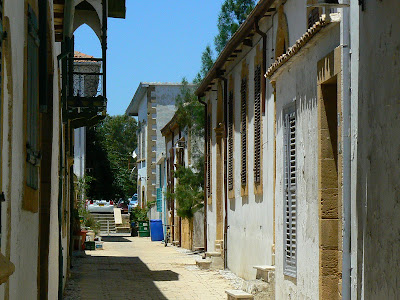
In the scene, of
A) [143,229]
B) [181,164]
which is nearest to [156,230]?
[143,229]

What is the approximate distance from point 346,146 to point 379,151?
113 cm

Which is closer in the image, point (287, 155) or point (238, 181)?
point (287, 155)

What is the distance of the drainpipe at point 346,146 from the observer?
8016 mm

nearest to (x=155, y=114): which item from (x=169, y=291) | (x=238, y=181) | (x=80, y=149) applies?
(x=80, y=149)

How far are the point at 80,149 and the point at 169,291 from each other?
75.8ft

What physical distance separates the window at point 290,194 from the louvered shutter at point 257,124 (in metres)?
6.60

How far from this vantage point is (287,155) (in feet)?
34.1

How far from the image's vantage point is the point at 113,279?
19375 millimetres

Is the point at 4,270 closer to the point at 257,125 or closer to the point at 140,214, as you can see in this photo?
the point at 257,125

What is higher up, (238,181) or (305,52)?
(305,52)

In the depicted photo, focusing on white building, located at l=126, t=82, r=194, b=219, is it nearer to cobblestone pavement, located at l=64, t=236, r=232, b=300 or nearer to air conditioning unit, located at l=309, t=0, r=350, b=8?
cobblestone pavement, located at l=64, t=236, r=232, b=300

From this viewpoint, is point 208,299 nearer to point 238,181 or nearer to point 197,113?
point 238,181

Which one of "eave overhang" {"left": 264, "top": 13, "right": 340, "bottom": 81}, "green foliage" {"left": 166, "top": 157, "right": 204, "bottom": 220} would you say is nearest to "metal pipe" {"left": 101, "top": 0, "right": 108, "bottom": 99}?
"eave overhang" {"left": 264, "top": 13, "right": 340, "bottom": 81}

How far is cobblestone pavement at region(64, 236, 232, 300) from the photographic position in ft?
53.1
